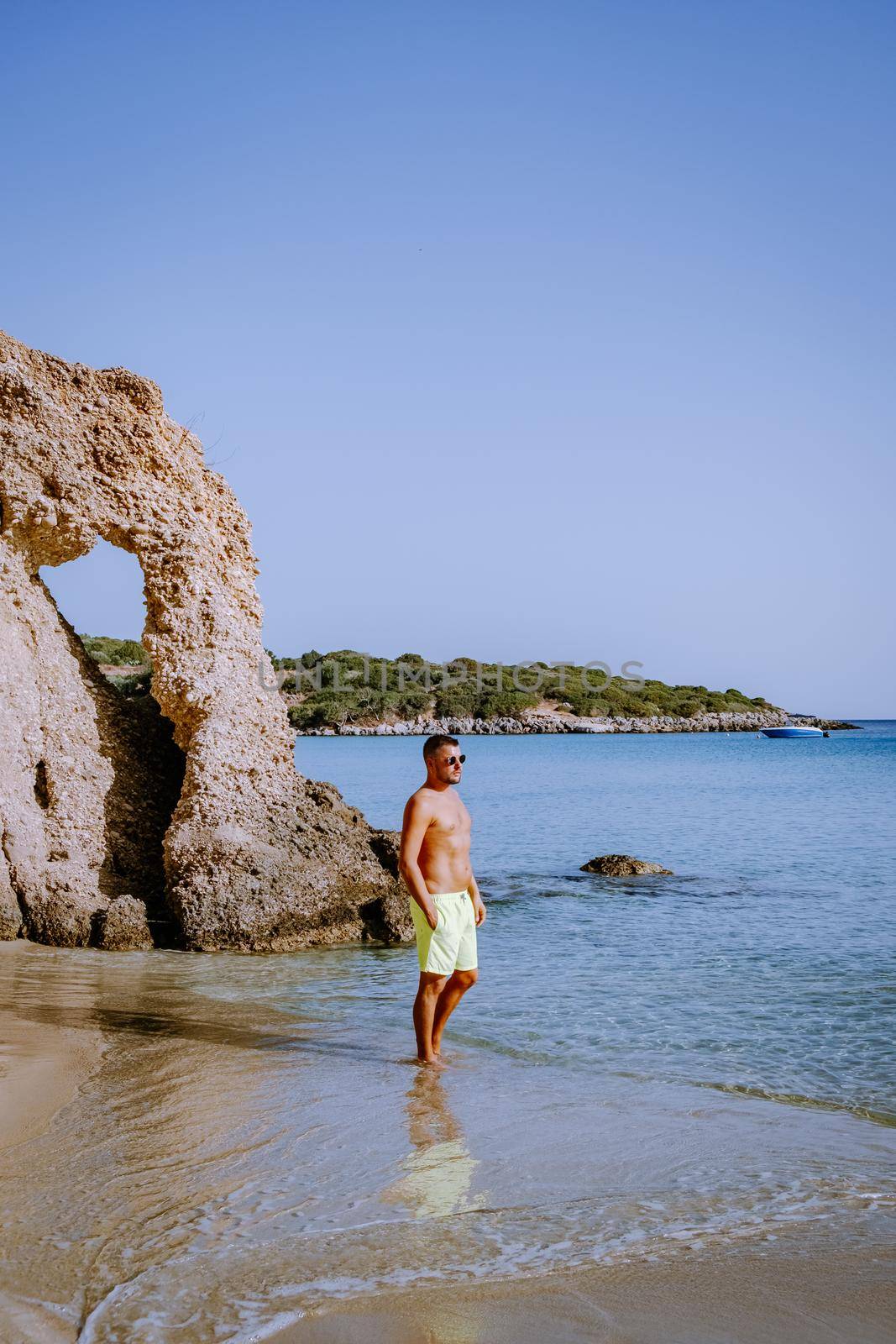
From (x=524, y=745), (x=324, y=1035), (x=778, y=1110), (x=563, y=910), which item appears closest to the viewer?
(x=778, y=1110)

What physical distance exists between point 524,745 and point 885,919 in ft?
213

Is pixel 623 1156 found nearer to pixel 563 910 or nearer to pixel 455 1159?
pixel 455 1159

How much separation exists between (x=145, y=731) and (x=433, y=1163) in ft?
24.2

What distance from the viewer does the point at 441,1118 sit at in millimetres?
5633

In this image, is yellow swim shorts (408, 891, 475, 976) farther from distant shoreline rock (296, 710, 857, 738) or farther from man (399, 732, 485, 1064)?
distant shoreline rock (296, 710, 857, 738)

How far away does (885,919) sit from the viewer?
12852 mm

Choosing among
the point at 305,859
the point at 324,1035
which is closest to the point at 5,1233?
the point at 324,1035

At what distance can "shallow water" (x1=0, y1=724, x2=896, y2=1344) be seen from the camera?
3.86m

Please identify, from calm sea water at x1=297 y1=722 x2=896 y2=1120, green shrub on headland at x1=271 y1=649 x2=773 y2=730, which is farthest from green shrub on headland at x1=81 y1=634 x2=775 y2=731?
calm sea water at x1=297 y1=722 x2=896 y2=1120

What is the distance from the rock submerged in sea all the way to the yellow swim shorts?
10918 millimetres

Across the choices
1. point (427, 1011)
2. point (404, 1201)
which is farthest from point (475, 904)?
point (404, 1201)

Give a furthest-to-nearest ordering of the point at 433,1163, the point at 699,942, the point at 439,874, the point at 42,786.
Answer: the point at 699,942, the point at 42,786, the point at 439,874, the point at 433,1163

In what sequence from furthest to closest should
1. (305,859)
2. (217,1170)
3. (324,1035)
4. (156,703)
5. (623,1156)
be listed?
(156,703) → (305,859) → (324,1035) → (623,1156) → (217,1170)

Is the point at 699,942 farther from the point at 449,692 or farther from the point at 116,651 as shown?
the point at 449,692
